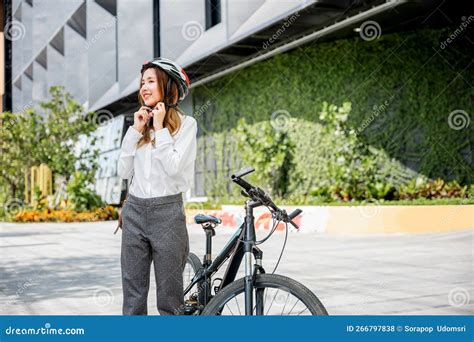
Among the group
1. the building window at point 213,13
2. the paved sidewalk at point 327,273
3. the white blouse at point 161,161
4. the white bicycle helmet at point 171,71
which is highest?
the building window at point 213,13

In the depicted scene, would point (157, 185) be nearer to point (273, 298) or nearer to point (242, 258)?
point (242, 258)

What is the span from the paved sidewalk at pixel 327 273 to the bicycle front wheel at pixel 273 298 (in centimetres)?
158

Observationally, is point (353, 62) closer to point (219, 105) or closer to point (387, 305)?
point (219, 105)

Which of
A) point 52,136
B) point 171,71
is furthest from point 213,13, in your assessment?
point 171,71

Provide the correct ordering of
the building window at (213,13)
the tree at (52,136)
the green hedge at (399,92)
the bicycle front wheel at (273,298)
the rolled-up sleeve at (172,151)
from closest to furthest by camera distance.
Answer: the bicycle front wheel at (273,298) < the rolled-up sleeve at (172,151) < the green hedge at (399,92) < the building window at (213,13) < the tree at (52,136)

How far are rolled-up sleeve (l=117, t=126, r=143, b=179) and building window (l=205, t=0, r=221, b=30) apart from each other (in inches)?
408

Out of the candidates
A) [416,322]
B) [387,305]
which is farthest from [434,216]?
[416,322]

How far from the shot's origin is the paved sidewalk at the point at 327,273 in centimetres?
471

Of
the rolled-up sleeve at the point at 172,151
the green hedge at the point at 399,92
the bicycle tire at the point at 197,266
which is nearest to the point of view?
the rolled-up sleeve at the point at 172,151

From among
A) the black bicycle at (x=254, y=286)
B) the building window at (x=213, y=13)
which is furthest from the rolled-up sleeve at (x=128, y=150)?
the building window at (x=213, y=13)

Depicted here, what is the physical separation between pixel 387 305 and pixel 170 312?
88.6 inches

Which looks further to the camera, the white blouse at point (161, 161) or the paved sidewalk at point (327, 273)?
the paved sidewalk at point (327, 273)

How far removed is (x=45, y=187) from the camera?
19.2 metres

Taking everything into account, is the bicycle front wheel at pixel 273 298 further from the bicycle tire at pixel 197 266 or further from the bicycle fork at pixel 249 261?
the bicycle tire at pixel 197 266
